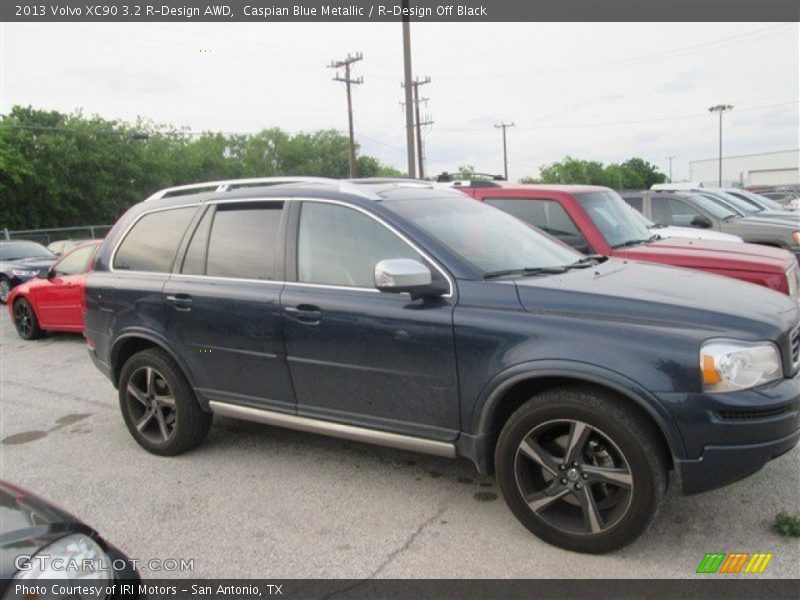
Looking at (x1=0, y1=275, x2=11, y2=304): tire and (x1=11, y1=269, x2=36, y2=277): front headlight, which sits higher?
(x1=11, y1=269, x2=36, y2=277): front headlight

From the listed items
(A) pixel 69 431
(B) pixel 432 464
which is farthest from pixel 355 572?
(A) pixel 69 431

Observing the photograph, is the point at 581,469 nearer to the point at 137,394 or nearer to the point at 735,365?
the point at 735,365

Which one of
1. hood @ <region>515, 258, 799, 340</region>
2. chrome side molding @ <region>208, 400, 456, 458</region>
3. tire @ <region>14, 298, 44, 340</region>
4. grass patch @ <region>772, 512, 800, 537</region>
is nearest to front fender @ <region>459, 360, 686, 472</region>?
chrome side molding @ <region>208, 400, 456, 458</region>

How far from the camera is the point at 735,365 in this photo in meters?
2.92

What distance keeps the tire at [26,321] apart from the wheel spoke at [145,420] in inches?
248

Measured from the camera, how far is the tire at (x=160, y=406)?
183 inches

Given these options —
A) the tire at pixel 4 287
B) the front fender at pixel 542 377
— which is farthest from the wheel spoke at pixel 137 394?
the tire at pixel 4 287

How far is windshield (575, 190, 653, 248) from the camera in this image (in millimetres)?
6645

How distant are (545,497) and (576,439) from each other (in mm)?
359

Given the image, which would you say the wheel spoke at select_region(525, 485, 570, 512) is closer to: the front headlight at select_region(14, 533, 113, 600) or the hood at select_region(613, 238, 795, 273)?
the front headlight at select_region(14, 533, 113, 600)

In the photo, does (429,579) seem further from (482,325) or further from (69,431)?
(69,431)

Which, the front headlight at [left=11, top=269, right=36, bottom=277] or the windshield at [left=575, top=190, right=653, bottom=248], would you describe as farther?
the front headlight at [left=11, top=269, right=36, bottom=277]

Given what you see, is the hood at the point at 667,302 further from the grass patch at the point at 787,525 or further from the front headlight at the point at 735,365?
the grass patch at the point at 787,525

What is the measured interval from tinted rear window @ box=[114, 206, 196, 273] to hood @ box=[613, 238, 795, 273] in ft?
13.0
